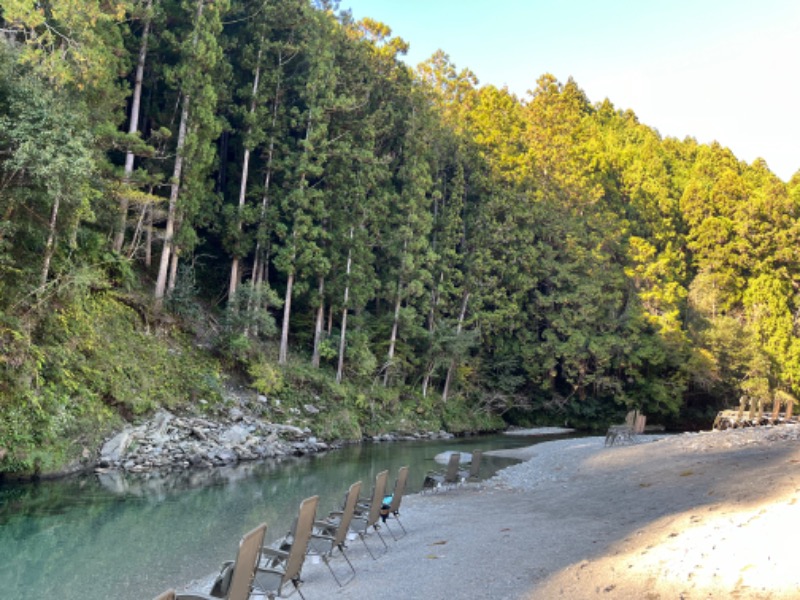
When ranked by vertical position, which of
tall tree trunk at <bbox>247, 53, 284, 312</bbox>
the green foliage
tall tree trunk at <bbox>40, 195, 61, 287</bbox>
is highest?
tall tree trunk at <bbox>247, 53, 284, 312</bbox>

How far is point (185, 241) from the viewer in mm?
21594

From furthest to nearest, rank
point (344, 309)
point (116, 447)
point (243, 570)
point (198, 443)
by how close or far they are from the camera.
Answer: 1. point (344, 309)
2. point (198, 443)
3. point (116, 447)
4. point (243, 570)

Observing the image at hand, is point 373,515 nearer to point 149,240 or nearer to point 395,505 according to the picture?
point 395,505

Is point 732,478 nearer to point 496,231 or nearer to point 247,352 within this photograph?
point 247,352

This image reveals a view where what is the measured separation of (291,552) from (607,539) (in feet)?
13.6

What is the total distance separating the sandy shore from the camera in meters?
5.29

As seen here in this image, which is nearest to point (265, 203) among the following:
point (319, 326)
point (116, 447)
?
point (319, 326)

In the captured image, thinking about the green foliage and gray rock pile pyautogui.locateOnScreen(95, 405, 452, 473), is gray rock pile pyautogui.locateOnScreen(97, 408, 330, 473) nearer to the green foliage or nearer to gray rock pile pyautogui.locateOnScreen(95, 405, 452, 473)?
gray rock pile pyautogui.locateOnScreen(95, 405, 452, 473)

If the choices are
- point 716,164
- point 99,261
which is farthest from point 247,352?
point 716,164

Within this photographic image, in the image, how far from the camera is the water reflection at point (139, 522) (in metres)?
7.21

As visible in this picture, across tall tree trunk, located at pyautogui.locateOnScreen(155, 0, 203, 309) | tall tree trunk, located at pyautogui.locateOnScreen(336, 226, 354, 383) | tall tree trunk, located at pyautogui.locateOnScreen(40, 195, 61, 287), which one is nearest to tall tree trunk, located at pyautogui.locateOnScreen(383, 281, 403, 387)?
tall tree trunk, located at pyautogui.locateOnScreen(336, 226, 354, 383)

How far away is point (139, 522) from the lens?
392 inches

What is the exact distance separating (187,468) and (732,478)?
1228cm

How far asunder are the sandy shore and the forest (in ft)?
30.0
